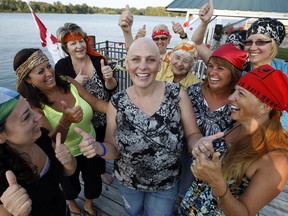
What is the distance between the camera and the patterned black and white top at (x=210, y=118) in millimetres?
1848

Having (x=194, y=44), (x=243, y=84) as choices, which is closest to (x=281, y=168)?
(x=243, y=84)

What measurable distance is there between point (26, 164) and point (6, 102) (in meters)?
0.42

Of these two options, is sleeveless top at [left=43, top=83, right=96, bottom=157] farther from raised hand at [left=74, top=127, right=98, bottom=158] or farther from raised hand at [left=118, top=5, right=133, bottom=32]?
raised hand at [left=118, top=5, right=133, bottom=32]

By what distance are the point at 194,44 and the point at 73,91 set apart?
148 centimetres

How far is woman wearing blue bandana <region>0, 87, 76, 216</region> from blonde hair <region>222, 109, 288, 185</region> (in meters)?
1.12

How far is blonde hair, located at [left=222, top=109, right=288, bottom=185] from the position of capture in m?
1.29

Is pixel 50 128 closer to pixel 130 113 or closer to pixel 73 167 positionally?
pixel 73 167

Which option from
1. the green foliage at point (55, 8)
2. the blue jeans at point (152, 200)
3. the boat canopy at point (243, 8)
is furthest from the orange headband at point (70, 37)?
the green foliage at point (55, 8)

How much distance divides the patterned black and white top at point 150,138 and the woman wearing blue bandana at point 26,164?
45 centimetres

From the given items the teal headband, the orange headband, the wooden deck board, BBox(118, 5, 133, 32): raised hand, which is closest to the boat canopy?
BBox(118, 5, 133, 32): raised hand

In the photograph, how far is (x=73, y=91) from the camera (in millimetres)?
2117

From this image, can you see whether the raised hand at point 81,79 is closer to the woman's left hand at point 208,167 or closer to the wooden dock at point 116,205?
the wooden dock at point 116,205

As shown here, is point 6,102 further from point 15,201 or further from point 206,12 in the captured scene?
point 206,12

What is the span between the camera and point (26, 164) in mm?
1316
